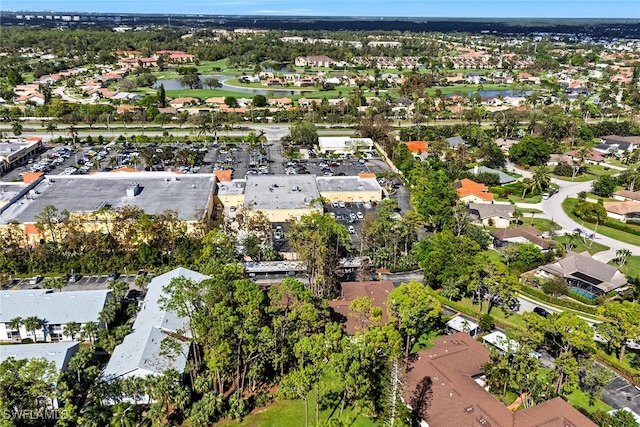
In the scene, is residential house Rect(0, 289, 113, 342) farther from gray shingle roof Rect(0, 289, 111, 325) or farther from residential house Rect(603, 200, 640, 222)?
residential house Rect(603, 200, 640, 222)

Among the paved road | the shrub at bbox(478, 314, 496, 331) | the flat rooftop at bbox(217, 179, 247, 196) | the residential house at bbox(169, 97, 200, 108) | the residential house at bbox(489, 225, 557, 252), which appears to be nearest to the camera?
the shrub at bbox(478, 314, 496, 331)

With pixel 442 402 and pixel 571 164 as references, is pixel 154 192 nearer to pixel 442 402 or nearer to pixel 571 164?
pixel 442 402

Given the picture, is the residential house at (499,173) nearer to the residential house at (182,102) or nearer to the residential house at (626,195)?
the residential house at (626,195)

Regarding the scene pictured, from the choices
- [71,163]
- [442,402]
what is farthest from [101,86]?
[442,402]

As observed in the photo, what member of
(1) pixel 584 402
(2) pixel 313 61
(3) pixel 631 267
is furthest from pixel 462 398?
(2) pixel 313 61

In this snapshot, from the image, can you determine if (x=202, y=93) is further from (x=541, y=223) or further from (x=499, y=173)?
(x=541, y=223)

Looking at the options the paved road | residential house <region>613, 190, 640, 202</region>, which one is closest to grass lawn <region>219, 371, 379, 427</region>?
the paved road
